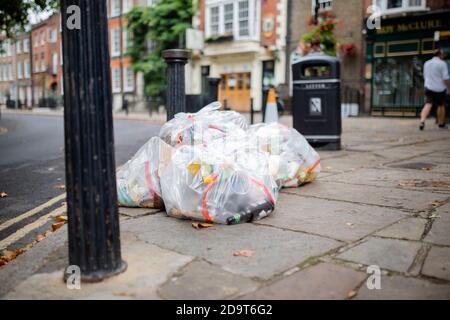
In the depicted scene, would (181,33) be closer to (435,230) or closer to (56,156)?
(56,156)

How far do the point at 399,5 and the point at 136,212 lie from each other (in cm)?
1744

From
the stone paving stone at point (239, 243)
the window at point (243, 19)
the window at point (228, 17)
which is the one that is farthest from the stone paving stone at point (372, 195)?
the window at point (228, 17)

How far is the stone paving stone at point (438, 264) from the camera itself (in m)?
1.94

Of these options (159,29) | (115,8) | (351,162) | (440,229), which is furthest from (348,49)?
(115,8)

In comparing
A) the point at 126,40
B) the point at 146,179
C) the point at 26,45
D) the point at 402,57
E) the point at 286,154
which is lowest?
the point at 146,179

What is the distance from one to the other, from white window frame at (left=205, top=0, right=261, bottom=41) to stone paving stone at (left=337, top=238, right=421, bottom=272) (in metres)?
21.5

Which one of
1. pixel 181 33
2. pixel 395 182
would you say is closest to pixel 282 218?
pixel 395 182

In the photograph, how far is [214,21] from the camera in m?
25.0

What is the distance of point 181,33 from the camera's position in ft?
85.1

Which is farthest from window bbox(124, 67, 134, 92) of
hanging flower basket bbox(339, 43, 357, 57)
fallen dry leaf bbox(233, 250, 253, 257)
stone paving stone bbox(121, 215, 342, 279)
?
fallen dry leaf bbox(233, 250, 253, 257)

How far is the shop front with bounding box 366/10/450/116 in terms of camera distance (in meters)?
16.3

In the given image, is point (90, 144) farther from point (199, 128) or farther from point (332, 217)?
point (332, 217)

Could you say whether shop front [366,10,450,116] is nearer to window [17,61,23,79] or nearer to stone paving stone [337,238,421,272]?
stone paving stone [337,238,421,272]
